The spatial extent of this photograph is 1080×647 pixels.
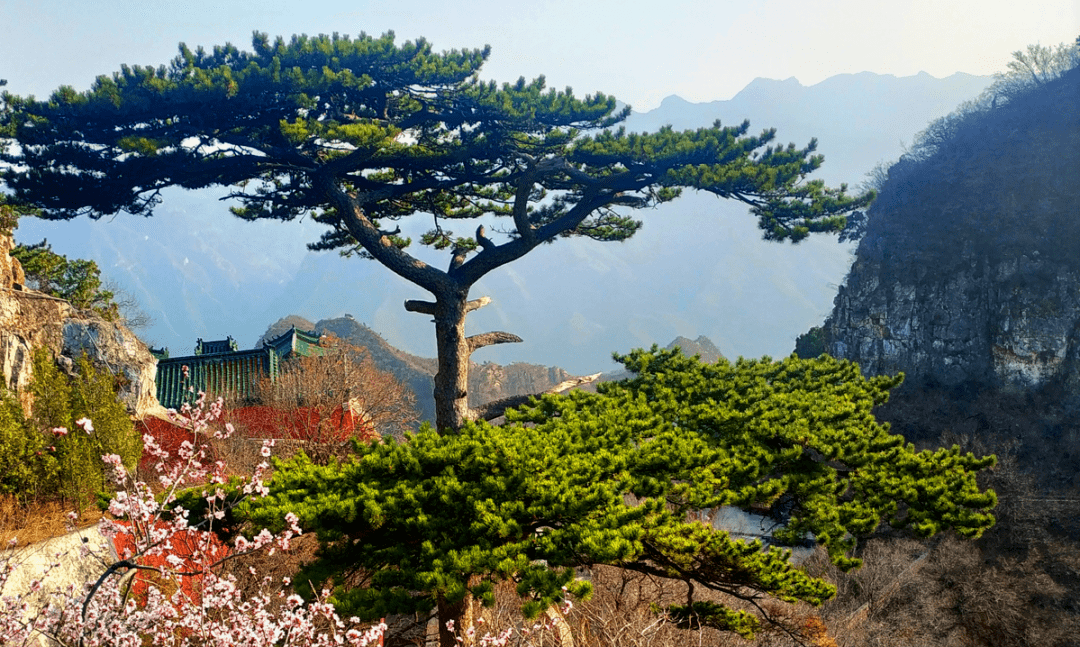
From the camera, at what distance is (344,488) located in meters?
7.26

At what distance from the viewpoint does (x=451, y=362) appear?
14.2 meters

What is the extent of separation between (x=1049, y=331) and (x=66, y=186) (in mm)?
38189

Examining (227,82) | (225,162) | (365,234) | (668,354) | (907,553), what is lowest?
(907,553)

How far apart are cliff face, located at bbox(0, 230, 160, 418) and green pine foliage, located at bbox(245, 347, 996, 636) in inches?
484

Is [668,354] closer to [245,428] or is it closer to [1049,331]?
[245,428]

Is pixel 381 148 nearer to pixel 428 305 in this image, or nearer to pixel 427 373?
pixel 428 305

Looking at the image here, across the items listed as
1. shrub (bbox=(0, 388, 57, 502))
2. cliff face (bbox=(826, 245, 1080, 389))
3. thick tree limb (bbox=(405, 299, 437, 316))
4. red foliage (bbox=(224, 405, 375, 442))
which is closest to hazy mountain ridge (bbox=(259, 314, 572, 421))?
cliff face (bbox=(826, 245, 1080, 389))

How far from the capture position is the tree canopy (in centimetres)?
1170

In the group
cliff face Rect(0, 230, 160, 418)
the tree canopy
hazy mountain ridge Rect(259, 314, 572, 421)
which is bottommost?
hazy mountain ridge Rect(259, 314, 572, 421)

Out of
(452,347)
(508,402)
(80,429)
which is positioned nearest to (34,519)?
(80,429)

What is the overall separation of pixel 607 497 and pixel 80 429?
34.6 ft

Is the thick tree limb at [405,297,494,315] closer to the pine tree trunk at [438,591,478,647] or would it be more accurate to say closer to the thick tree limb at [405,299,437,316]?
the thick tree limb at [405,299,437,316]

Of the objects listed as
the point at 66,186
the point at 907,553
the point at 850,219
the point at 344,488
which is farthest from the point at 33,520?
the point at 907,553

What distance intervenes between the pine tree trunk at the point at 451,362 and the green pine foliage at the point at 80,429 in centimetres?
549
